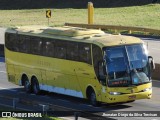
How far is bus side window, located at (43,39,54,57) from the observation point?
25.2 m

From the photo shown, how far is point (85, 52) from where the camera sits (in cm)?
2298

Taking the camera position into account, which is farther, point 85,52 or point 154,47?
point 154,47

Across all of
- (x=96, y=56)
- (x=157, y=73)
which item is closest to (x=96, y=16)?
(x=157, y=73)

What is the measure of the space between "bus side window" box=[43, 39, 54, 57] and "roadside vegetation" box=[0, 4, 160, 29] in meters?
34.9

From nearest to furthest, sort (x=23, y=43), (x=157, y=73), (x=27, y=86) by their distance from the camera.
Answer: (x=27, y=86) < (x=23, y=43) < (x=157, y=73)

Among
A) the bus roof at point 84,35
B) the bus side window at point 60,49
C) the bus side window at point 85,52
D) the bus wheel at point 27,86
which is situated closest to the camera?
the bus roof at point 84,35

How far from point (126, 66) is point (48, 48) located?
481 cm

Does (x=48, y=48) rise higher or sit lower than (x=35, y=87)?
higher

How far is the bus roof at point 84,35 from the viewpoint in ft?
73.1

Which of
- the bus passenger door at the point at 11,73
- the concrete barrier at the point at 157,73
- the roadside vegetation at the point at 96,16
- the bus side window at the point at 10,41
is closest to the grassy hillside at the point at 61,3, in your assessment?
the roadside vegetation at the point at 96,16

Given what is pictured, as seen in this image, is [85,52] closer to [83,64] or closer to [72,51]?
[83,64]

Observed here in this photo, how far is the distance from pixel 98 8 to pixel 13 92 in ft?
193

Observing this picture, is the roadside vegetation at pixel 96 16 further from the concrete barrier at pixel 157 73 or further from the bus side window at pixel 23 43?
the bus side window at pixel 23 43

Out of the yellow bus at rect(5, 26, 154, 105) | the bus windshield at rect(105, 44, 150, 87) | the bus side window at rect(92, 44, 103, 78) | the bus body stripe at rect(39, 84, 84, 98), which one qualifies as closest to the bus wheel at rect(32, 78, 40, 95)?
the yellow bus at rect(5, 26, 154, 105)
